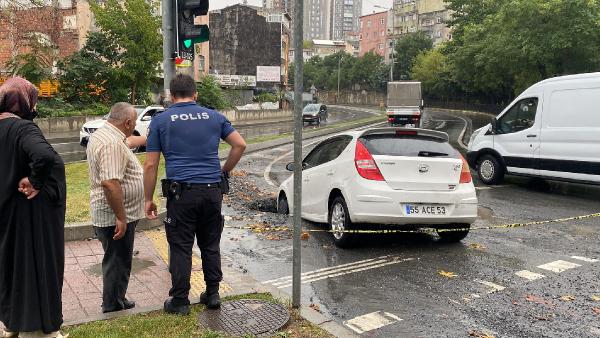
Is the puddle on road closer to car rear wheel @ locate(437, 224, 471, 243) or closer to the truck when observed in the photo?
car rear wheel @ locate(437, 224, 471, 243)

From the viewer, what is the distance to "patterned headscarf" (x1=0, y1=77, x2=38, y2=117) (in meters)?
3.55

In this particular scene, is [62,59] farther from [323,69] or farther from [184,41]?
[323,69]

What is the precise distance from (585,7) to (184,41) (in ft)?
76.6

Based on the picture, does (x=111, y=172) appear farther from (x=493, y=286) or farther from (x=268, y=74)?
(x=268, y=74)

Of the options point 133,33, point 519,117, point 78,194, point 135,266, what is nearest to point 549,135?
point 519,117

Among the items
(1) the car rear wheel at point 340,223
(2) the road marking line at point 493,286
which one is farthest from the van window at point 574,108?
(2) the road marking line at point 493,286

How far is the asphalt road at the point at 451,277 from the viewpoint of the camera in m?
4.59

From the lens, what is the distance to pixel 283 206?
9.58 meters

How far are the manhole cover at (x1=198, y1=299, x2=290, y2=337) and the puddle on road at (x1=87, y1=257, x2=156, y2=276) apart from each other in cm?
169

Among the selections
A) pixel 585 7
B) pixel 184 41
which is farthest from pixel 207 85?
pixel 184 41

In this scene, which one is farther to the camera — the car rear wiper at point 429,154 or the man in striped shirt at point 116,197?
the car rear wiper at point 429,154

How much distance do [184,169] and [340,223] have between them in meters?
3.23

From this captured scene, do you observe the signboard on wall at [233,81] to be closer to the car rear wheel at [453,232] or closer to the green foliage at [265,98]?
the green foliage at [265,98]

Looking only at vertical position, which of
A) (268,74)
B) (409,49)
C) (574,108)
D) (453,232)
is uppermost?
(409,49)
